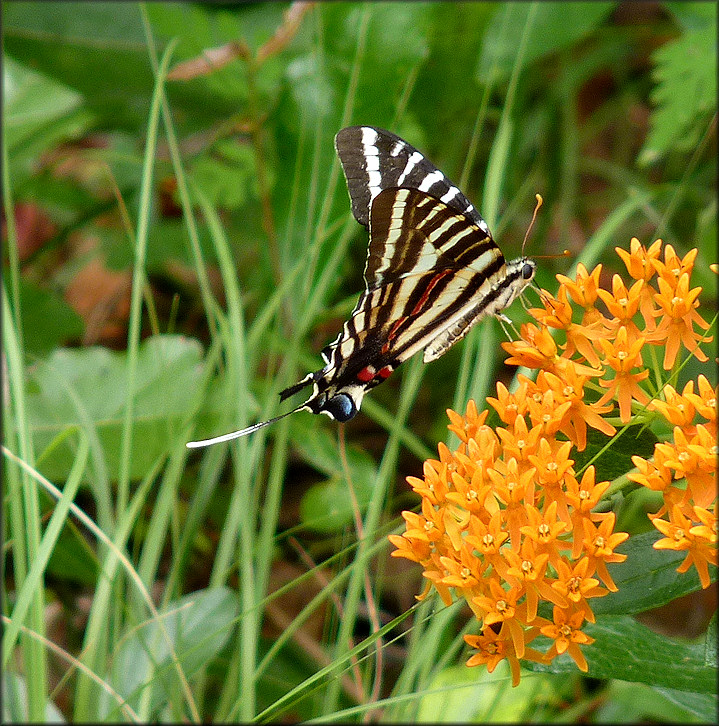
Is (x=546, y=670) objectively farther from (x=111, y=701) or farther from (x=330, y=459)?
(x=330, y=459)

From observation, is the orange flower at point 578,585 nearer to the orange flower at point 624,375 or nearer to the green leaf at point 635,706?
the orange flower at point 624,375

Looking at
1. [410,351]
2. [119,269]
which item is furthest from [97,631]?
[119,269]

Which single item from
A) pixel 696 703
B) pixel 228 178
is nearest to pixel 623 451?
pixel 696 703

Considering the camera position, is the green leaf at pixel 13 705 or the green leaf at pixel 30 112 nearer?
the green leaf at pixel 13 705

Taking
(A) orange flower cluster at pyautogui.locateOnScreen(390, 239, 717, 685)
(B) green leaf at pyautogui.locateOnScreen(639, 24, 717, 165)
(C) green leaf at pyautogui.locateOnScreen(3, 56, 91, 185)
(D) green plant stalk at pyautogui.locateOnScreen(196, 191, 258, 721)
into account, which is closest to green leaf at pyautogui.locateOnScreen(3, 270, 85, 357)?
(C) green leaf at pyautogui.locateOnScreen(3, 56, 91, 185)

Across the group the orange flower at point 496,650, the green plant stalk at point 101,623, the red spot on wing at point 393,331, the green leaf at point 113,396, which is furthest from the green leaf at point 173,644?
the orange flower at point 496,650

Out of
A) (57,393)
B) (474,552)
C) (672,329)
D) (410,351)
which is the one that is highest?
(672,329)
